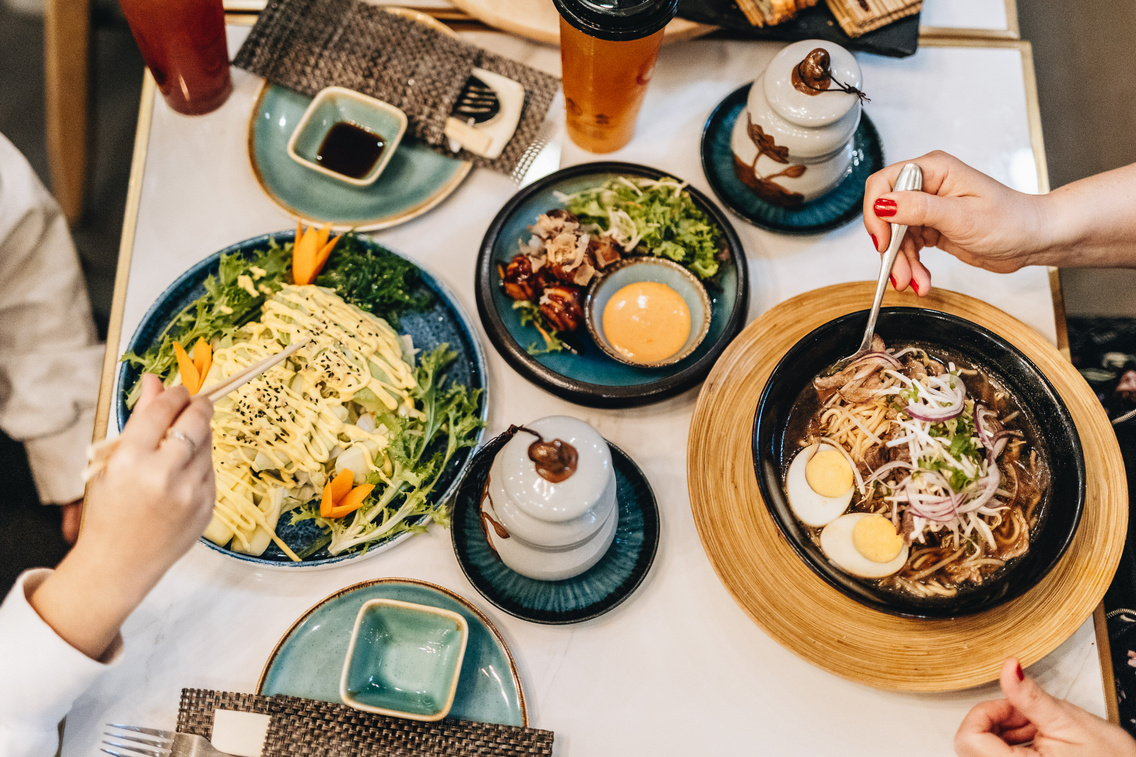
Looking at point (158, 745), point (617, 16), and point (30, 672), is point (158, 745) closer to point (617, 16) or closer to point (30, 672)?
point (30, 672)

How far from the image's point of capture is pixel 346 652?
1465mm

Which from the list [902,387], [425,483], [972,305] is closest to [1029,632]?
[902,387]

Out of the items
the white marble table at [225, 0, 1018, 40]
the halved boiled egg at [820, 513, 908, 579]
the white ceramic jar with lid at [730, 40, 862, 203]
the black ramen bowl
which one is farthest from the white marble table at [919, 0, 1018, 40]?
the halved boiled egg at [820, 513, 908, 579]

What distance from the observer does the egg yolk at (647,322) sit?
5.63ft

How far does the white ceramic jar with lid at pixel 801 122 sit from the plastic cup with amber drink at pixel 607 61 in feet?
0.88

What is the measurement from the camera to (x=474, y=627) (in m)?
1.50

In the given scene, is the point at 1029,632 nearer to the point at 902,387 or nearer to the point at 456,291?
the point at 902,387

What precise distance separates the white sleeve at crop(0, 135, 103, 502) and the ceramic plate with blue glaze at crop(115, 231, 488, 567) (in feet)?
1.94

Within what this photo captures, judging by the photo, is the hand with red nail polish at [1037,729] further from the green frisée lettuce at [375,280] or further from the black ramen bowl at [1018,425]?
the green frisée lettuce at [375,280]

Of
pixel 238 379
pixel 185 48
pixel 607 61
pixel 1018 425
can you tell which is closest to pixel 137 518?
pixel 238 379

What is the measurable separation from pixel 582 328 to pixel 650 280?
7.8 inches

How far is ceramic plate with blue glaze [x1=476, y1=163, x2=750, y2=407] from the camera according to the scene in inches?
64.6

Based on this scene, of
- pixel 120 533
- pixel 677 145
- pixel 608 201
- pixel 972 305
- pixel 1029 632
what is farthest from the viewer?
pixel 677 145

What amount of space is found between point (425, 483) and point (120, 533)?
1.85ft
